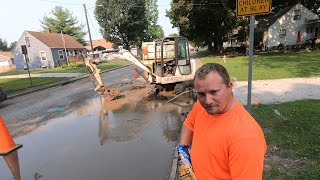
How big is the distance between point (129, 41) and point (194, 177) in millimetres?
49542

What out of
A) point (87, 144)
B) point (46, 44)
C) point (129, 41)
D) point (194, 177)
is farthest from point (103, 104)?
point (129, 41)

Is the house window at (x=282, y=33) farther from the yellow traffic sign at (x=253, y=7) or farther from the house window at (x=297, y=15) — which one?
the yellow traffic sign at (x=253, y=7)

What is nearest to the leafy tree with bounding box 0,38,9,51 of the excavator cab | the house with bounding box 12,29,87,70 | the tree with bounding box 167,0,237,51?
the house with bounding box 12,29,87,70

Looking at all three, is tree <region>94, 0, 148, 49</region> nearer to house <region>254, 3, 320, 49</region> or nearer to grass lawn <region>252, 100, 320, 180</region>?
house <region>254, 3, 320, 49</region>

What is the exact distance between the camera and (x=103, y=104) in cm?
1103

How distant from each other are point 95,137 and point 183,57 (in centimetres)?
610

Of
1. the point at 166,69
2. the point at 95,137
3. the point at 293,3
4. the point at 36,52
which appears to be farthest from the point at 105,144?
the point at 293,3

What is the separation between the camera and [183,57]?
11688mm

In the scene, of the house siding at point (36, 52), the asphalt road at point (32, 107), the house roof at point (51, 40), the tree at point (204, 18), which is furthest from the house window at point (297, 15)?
the house siding at point (36, 52)

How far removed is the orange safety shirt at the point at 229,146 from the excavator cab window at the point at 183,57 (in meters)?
9.60

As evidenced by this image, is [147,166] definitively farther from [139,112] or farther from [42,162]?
[139,112]

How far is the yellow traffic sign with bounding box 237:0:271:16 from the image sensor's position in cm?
413

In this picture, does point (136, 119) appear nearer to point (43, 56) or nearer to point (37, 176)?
point (37, 176)

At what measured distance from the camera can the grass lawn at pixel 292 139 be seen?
428 cm
